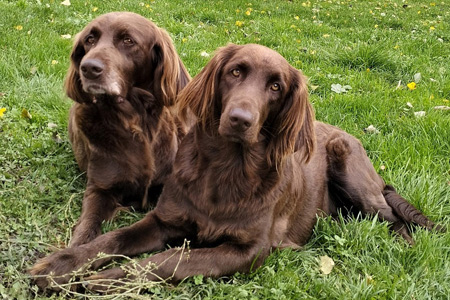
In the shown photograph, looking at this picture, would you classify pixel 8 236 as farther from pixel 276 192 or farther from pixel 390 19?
pixel 390 19

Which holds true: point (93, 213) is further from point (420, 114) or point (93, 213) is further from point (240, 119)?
point (420, 114)

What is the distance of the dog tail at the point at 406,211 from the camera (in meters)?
3.15

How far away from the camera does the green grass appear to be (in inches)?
101

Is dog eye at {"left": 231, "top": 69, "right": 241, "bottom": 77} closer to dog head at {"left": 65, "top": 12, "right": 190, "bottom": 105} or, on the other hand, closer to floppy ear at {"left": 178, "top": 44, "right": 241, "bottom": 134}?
floppy ear at {"left": 178, "top": 44, "right": 241, "bottom": 134}

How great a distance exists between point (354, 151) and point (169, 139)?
4.13ft

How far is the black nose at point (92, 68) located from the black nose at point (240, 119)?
0.81m

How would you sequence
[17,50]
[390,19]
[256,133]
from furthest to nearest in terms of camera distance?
[390,19] → [17,50] → [256,133]

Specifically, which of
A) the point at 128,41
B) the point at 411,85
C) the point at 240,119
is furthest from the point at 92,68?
the point at 411,85

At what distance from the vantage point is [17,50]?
4.85 meters

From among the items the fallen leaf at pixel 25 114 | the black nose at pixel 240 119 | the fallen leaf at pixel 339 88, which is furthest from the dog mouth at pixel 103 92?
the fallen leaf at pixel 339 88

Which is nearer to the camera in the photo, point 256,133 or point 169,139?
point 256,133

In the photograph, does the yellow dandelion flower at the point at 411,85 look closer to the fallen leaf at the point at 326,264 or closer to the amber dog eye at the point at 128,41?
the fallen leaf at the point at 326,264

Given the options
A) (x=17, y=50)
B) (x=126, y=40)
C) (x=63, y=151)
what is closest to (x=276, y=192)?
(x=126, y=40)

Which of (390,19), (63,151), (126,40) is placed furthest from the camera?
(390,19)
